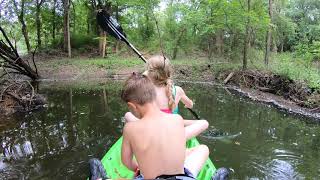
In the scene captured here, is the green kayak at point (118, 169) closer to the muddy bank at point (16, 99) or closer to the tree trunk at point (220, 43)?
the muddy bank at point (16, 99)

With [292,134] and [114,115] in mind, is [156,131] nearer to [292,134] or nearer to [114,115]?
[292,134]

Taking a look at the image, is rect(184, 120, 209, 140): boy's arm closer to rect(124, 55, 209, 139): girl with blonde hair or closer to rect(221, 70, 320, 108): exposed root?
rect(124, 55, 209, 139): girl with blonde hair

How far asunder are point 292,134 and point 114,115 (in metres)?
3.61

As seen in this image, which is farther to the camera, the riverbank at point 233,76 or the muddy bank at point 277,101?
the riverbank at point 233,76

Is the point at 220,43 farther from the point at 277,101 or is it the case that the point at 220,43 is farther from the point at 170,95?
the point at 170,95

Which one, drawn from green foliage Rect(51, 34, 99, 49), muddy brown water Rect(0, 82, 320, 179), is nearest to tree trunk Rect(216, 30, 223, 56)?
muddy brown water Rect(0, 82, 320, 179)

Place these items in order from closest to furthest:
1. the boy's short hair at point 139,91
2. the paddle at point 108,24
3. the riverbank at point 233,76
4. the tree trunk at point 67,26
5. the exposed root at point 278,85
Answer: the boy's short hair at point 139,91, the paddle at point 108,24, the exposed root at point 278,85, the riverbank at point 233,76, the tree trunk at point 67,26

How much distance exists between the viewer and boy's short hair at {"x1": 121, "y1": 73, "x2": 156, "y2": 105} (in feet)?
7.38

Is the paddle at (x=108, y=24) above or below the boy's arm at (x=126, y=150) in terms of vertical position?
above

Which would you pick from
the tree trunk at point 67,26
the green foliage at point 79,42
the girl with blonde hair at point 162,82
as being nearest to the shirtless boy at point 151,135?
the girl with blonde hair at point 162,82

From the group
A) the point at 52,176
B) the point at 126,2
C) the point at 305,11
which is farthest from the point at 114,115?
the point at 305,11

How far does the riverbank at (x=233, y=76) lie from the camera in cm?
892

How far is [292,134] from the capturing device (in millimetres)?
6602

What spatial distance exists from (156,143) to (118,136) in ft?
12.9
